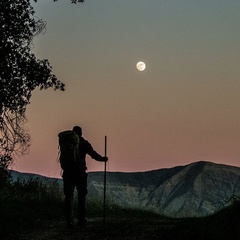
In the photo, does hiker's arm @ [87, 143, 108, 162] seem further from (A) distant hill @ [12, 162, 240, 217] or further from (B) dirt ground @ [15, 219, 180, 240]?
(A) distant hill @ [12, 162, 240, 217]

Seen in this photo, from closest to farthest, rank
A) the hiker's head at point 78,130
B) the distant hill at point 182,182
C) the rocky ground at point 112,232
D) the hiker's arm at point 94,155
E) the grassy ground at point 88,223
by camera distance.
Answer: the grassy ground at point 88,223 < the rocky ground at point 112,232 < the hiker's arm at point 94,155 < the hiker's head at point 78,130 < the distant hill at point 182,182

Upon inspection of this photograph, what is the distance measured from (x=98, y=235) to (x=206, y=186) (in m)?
138

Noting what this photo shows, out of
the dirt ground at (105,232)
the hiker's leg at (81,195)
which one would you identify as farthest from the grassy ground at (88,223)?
the hiker's leg at (81,195)

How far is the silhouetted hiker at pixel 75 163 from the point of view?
46.2 ft

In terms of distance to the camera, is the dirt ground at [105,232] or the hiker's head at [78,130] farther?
the hiker's head at [78,130]

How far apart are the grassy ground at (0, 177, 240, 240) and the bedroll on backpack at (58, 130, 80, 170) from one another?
1623mm

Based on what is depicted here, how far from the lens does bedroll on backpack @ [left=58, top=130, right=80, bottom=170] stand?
1403 cm

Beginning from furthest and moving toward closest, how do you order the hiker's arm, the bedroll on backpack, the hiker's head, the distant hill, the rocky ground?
the distant hill, the hiker's head, the hiker's arm, the bedroll on backpack, the rocky ground

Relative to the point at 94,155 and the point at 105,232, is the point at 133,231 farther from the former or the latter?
the point at 94,155

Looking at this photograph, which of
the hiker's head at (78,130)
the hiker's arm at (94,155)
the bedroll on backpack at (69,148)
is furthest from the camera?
the hiker's head at (78,130)

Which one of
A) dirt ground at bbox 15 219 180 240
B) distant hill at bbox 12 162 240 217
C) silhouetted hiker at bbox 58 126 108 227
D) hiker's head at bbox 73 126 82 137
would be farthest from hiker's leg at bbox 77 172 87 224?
distant hill at bbox 12 162 240 217

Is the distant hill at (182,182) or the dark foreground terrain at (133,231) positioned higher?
the distant hill at (182,182)

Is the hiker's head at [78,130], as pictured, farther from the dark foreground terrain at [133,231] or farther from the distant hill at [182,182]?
the distant hill at [182,182]

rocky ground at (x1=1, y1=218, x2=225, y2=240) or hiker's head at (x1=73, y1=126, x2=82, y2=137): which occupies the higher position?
hiker's head at (x1=73, y1=126, x2=82, y2=137)
